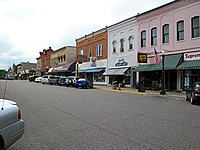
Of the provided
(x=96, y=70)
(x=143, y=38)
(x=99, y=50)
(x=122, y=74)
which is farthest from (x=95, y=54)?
(x=143, y=38)

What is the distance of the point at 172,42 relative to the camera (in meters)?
18.8

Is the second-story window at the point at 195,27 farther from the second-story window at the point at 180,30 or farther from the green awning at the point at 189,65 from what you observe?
the green awning at the point at 189,65

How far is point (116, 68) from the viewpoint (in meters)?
26.5

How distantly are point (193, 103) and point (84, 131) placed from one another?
8.85 metres

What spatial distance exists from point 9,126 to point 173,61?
17383mm

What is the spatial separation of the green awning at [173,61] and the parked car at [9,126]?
53.0ft

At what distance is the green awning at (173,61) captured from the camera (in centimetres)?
1733

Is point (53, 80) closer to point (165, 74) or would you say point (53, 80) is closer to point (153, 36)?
point (153, 36)

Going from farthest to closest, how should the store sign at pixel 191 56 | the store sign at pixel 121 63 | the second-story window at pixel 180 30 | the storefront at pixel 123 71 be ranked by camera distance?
the store sign at pixel 121 63 → the storefront at pixel 123 71 → the second-story window at pixel 180 30 → the store sign at pixel 191 56

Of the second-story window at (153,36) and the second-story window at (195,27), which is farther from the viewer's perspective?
the second-story window at (153,36)

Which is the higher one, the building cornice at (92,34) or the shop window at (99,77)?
the building cornice at (92,34)

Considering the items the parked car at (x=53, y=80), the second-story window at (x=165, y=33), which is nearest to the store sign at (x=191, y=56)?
the second-story window at (x=165, y=33)

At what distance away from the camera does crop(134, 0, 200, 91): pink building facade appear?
1706 centimetres

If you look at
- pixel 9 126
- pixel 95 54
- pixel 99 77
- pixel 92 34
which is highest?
pixel 92 34
